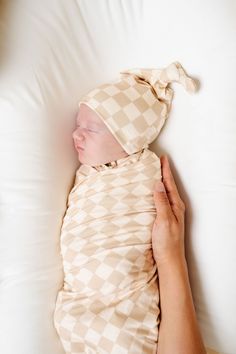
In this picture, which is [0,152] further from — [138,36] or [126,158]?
[138,36]

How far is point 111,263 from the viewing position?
3.23ft

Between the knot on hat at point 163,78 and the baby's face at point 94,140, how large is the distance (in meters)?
0.20

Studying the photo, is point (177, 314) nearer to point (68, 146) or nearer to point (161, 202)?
point (161, 202)

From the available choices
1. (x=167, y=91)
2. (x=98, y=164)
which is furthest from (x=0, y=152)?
(x=167, y=91)

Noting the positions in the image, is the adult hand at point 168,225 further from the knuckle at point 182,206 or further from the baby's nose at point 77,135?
the baby's nose at point 77,135

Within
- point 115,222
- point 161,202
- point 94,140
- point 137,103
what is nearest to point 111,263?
point 115,222

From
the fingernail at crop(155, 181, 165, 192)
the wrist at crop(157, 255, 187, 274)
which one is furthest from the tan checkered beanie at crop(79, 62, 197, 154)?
the wrist at crop(157, 255, 187, 274)

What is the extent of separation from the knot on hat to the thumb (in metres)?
0.28

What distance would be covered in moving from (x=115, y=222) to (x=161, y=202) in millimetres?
140

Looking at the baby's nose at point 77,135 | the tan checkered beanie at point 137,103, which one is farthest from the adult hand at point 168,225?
the baby's nose at point 77,135

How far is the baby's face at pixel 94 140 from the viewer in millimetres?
1116

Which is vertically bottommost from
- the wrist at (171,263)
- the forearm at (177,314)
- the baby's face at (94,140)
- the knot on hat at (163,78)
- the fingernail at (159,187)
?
the forearm at (177,314)

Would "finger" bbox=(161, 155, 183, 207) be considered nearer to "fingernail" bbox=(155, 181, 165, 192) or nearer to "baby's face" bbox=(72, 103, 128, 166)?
"fingernail" bbox=(155, 181, 165, 192)

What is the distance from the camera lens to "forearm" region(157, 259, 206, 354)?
3.06 feet
